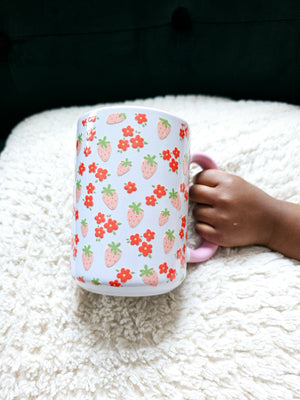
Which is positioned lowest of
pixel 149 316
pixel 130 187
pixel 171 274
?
pixel 149 316

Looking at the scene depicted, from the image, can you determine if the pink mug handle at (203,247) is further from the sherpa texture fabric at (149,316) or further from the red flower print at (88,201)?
the red flower print at (88,201)

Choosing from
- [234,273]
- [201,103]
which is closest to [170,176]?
[234,273]

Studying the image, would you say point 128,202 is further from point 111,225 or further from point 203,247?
point 203,247

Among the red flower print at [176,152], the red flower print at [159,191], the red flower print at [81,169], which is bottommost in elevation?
the red flower print at [159,191]

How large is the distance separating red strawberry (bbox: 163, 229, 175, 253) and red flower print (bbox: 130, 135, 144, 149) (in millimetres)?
106

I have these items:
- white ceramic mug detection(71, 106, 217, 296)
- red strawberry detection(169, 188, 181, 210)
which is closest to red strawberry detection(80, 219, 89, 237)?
white ceramic mug detection(71, 106, 217, 296)

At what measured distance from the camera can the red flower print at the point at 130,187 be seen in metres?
0.37

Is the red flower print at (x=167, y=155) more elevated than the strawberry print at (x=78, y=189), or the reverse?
the red flower print at (x=167, y=155)

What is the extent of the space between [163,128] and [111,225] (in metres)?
0.13

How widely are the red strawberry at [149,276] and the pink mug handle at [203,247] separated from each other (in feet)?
0.34

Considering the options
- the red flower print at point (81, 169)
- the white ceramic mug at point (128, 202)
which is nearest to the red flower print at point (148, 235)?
the white ceramic mug at point (128, 202)

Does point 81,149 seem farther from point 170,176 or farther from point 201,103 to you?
point 201,103

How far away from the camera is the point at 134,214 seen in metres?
0.37

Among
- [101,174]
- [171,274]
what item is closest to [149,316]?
[171,274]
